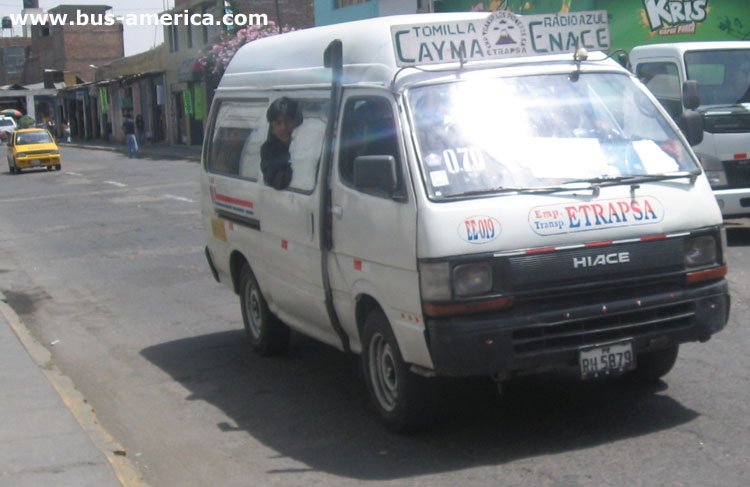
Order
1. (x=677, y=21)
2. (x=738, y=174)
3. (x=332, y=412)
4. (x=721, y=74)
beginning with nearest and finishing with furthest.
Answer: (x=332, y=412), (x=738, y=174), (x=721, y=74), (x=677, y=21)

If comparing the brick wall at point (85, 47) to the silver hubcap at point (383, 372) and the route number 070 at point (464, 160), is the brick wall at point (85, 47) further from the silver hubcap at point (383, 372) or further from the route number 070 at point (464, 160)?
the route number 070 at point (464, 160)

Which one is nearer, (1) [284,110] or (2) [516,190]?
(2) [516,190]

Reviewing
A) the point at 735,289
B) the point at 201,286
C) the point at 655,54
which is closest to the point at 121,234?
the point at 201,286

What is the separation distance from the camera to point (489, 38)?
6605 millimetres

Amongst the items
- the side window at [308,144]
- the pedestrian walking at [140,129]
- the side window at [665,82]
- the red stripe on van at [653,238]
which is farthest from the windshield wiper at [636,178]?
the pedestrian walking at [140,129]

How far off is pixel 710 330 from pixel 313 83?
3.00 m

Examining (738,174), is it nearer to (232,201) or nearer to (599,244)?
(232,201)

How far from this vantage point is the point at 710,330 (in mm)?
6359

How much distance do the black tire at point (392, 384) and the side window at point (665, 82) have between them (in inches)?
311

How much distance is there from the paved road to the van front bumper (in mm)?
521

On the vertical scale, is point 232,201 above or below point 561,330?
above

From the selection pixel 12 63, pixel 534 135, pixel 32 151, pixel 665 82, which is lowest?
pixel 32 151

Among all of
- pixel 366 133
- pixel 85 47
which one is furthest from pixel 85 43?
pixel 366 133

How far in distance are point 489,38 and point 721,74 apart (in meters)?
8.15
